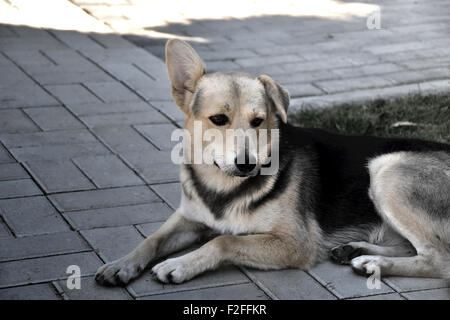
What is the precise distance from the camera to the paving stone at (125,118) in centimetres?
630

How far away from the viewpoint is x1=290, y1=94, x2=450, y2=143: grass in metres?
6.29

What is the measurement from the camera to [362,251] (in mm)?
4359

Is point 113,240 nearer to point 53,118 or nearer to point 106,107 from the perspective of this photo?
point 53,118

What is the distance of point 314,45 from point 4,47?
351 centimetres

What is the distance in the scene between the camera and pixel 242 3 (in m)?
10.5

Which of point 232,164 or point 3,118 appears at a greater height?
point 232,164

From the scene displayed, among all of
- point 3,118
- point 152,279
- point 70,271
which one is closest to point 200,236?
point 152,279

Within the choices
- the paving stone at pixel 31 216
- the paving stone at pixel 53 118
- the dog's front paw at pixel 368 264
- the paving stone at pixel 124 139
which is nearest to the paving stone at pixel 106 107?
the paving stone at pixel 53 118

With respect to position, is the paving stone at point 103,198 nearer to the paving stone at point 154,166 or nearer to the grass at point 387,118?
the paving stone at point 154,166

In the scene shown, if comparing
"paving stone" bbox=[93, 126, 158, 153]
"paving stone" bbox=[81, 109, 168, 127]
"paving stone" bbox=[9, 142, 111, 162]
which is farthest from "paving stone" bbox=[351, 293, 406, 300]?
"paving stone" bbox=[81, 109, 168, 127]

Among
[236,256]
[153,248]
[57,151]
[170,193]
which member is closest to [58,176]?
[57,151]

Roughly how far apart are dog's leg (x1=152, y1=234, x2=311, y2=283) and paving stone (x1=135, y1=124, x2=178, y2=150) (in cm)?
191

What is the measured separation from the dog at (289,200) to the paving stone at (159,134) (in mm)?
1506
